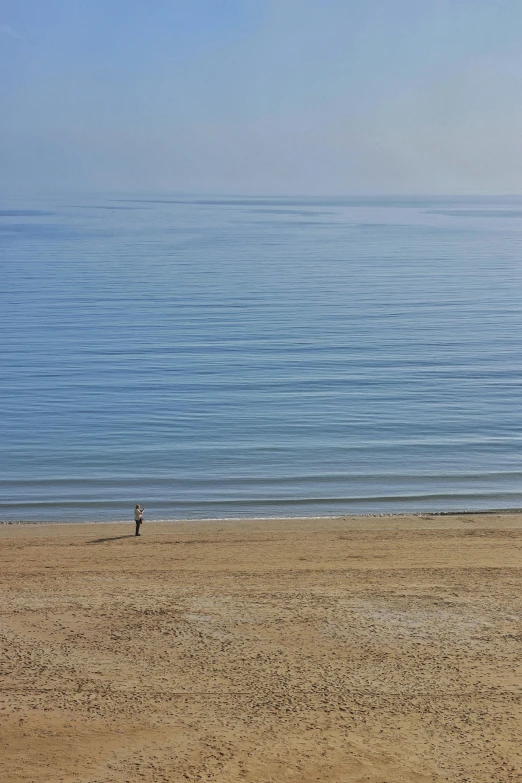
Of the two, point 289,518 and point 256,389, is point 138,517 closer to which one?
point 289,518

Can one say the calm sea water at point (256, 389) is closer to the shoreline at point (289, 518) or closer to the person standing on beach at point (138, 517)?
the shoreline at point (289, 518)

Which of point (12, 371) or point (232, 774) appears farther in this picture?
point (12, 371)

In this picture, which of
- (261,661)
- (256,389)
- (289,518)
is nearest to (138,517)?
(289,518)

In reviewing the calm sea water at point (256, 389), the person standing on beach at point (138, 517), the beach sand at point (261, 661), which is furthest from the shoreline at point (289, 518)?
the beach sand at point (261, 661)

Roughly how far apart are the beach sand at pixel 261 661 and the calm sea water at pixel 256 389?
18.6 feet

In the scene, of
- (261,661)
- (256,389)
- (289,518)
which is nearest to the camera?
(261,661)

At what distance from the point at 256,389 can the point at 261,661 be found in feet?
85.5

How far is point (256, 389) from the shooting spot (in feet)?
142

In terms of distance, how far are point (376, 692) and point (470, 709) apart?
169cm

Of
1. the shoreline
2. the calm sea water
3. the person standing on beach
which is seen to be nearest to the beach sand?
the person standing on beach

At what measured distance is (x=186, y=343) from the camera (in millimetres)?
54344

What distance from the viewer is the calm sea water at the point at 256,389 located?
101 feet

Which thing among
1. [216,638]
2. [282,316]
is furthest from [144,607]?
[282,316]

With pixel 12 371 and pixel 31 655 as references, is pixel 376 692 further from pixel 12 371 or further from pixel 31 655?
pixel 12 371
